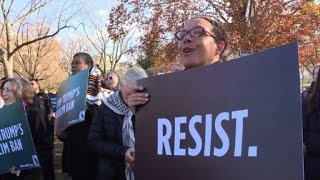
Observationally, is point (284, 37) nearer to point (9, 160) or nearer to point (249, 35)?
point (249, 35)

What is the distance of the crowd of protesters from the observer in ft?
6.71

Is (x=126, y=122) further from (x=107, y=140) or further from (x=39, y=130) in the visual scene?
(x=39, y=130)

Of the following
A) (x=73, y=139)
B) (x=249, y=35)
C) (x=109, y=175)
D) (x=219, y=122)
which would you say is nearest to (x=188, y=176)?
(x=219, y=122)

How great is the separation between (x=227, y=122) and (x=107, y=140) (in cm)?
198

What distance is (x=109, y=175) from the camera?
135 inches

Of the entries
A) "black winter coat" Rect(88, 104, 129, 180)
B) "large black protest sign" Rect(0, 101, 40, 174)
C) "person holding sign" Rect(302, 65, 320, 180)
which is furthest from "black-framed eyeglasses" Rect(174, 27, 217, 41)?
"large black protest sign" Rect(0, 101, 40, 174)

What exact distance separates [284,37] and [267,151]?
Answer: 45.7 ft

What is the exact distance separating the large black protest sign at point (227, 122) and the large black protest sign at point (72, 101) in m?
2.50

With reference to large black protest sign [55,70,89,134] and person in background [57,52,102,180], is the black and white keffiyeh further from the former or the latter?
person in background [57,52,102,180]

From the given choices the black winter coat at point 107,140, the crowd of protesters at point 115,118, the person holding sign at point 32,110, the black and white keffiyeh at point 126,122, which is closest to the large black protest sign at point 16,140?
the crowd of protesters at point 115,118

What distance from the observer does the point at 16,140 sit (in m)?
4.07

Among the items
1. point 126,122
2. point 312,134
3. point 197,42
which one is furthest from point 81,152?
point 197,42

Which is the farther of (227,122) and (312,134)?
(312,134)

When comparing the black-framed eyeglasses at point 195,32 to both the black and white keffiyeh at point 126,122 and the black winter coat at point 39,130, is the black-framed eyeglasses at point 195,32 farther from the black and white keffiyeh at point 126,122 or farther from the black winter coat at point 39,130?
the black winter coat at point 39,130
